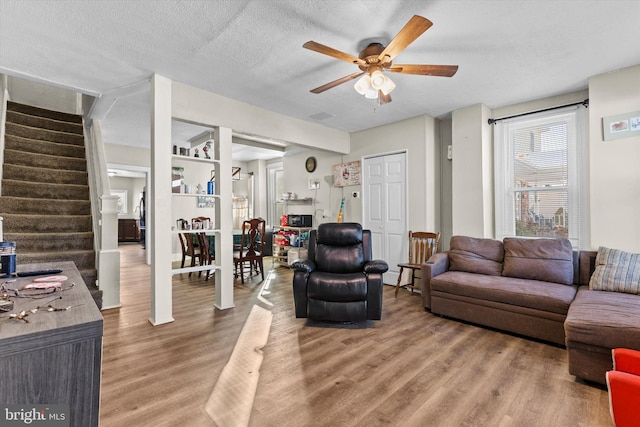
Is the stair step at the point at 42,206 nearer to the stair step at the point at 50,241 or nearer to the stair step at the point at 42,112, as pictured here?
the stair step at the point at 50,241

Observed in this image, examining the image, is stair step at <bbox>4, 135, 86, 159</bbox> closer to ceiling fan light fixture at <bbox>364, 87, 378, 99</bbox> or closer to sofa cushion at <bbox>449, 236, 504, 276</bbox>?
ceiling fan light fixture at <bbox>364, 87, 378, 99</bbox>

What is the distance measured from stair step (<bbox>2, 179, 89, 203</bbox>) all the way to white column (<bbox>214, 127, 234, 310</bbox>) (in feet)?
7.36

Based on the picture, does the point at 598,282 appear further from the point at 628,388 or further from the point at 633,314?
the point at 628,388

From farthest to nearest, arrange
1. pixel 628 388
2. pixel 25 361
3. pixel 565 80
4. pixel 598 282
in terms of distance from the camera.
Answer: pixel 565 80, pixel 598 282, pixel 628 388, pixel 25 361

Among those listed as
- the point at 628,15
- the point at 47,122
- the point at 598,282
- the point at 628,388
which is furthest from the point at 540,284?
the point at 47,122

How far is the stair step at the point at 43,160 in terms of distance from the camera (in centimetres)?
414

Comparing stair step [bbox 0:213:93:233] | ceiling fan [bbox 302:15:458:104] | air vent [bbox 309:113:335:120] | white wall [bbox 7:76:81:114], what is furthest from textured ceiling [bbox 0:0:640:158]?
white wall [bbox 7:76:81:114]

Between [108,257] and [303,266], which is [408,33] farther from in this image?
[108,257]

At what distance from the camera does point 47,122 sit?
15.9 feet

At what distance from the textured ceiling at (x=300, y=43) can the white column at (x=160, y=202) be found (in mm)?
328

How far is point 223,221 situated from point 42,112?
399 cm

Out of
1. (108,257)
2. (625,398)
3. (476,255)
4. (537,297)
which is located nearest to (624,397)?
(625,398)

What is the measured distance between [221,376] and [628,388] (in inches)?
93.4

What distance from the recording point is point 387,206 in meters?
4.99
